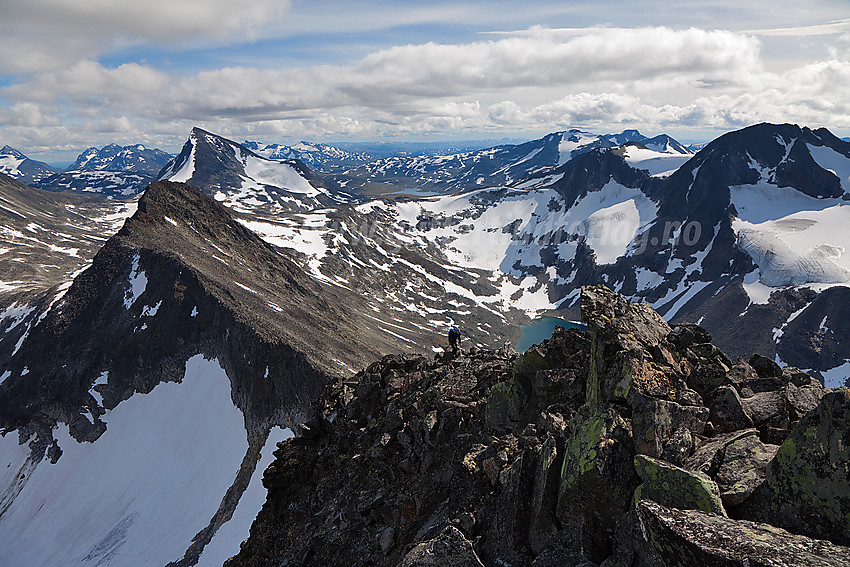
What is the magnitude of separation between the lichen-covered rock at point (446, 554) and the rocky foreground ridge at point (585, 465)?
40 millimetres

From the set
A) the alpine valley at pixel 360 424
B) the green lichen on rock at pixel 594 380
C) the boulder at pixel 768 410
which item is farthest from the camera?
the green lichen on rock at pixel 594 380

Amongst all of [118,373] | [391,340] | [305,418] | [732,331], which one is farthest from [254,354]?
[732,331]

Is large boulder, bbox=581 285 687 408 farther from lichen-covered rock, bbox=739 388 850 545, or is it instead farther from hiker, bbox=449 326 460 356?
hiker, bbox=449 326 460 356

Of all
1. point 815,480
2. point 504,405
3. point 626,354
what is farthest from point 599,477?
point 504,405

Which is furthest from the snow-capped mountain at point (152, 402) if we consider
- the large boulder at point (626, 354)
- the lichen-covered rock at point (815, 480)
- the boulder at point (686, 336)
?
the lichen-covered rock at point (815, 480)

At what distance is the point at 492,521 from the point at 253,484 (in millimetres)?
47853

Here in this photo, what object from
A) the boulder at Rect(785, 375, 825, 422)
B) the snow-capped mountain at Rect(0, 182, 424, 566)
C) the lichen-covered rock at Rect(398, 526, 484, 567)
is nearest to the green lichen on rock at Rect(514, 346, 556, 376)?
the boulder at Rect(785, 375, 825, 422)

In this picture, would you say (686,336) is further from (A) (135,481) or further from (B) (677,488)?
(A) (135,481)

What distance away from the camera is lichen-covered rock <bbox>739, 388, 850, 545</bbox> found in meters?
8.20

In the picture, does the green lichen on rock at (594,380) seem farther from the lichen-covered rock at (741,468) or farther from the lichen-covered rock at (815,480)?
the lichen-covered rock at (815,480)

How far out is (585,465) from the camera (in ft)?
36.3

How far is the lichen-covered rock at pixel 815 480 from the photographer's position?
8.20 metres

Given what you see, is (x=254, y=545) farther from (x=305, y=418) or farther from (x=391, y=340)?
(x=391, y=340)

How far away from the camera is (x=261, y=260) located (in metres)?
125
